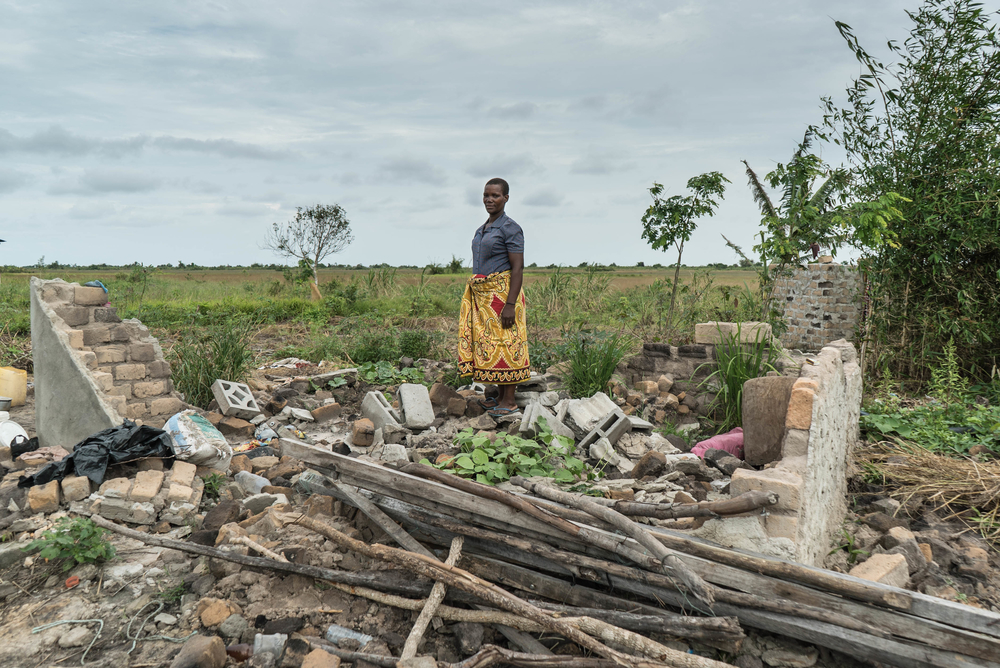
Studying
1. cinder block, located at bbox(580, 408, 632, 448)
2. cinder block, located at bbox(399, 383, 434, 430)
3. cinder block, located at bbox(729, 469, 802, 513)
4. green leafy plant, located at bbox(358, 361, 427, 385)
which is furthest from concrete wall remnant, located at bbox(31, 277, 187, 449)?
cinder block, located at bbox(729, 469, 802, 513)

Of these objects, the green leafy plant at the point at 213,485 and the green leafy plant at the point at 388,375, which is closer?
the green leafy plant at the point at 213,485

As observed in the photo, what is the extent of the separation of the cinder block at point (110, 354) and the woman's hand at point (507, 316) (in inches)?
134

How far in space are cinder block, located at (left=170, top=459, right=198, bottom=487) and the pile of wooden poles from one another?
1.29 meters

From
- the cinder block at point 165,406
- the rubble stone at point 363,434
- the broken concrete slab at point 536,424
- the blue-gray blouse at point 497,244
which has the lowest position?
the rubble stone at point 363,434

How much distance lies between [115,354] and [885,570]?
→ 5846mm

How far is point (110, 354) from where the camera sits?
546cm

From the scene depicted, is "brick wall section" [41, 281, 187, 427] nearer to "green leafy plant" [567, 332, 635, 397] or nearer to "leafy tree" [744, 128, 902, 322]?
"green leafy plant" [567, 332, 635, 397]

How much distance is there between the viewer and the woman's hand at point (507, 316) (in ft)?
19.0

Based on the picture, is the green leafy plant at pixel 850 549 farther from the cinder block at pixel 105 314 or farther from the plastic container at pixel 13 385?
the plastic container at pixel 13 385

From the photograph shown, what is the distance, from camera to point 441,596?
2762 millimetres

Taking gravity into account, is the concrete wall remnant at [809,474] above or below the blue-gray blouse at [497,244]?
below

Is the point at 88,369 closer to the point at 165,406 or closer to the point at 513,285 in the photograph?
the point at 165,406

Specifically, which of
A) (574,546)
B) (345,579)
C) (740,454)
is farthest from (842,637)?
(740,454)

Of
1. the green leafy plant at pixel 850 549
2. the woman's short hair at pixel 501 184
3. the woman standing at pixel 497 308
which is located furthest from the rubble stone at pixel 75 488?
the green leafy plant at pixel 850 549
